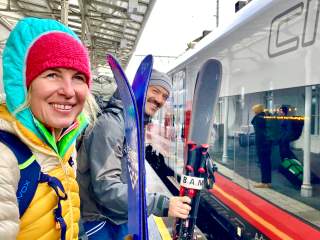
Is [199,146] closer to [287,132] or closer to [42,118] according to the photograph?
[287,132]

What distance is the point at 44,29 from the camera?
1.24m

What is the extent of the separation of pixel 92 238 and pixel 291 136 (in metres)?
1.61

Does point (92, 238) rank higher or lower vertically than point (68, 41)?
lower

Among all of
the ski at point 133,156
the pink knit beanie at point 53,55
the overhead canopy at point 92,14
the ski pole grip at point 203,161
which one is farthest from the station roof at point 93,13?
the pink knit beanie at point 53,55

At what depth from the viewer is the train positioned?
2367 millimetres

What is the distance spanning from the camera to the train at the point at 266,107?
2.37m

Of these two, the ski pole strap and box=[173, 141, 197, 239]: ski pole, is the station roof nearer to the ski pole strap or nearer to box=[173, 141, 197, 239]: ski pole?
box=[173, 141, 197, 239]: ski pole

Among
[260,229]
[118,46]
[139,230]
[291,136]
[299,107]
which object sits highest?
[118,46]

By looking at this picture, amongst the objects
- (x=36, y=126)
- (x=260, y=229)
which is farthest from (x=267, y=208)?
(x=36, y=126)

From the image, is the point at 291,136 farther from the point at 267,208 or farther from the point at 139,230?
the point at 139,230

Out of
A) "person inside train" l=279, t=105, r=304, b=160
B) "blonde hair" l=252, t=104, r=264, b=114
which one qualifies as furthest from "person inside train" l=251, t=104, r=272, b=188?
"person inside train" l=279, t=105, r=304, b=160

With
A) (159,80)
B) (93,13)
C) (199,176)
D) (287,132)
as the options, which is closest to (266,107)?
(287,132)

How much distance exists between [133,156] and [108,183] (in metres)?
0.18

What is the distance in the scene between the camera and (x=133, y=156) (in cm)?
164
